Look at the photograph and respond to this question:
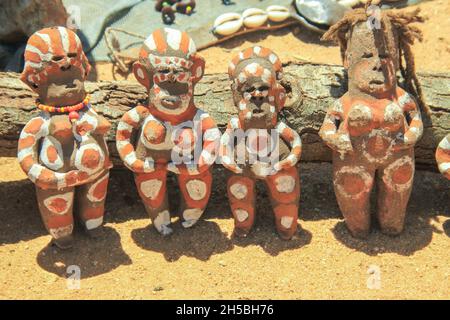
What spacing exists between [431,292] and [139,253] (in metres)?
1.56

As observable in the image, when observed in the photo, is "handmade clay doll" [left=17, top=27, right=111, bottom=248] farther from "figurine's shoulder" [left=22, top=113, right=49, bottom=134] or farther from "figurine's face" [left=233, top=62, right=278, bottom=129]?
"figurine's face" [left=233, top=62, right=278, bottom=129]

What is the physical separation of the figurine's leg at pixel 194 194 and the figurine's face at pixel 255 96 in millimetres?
411

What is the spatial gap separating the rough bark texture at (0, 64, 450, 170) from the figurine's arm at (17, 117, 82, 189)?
0.40 meters

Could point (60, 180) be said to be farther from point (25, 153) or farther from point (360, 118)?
point (360, 118)

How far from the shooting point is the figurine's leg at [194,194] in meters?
3.69

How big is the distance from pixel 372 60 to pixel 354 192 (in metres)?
0.71

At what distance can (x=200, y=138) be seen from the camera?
11.8 ft

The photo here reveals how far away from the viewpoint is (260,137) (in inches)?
139

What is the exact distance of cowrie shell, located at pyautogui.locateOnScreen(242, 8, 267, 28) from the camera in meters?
6.41

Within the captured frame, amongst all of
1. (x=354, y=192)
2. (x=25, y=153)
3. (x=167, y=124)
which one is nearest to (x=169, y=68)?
(x=167, y=124)

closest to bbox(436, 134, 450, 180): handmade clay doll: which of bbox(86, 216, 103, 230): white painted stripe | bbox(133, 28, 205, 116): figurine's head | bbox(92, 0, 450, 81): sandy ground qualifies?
bbox(133, 28, 205, 116): figurine's head

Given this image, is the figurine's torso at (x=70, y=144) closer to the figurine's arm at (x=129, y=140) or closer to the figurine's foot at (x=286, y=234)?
the figurine's arm at (x=129, y=140)
